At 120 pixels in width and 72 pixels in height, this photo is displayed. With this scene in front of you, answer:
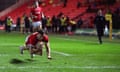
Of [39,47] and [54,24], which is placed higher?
[39,47]

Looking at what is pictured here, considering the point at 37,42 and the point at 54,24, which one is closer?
the point at 37,42

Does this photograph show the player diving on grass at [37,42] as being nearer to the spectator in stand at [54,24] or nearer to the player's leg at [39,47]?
the player's leg at [39,47]

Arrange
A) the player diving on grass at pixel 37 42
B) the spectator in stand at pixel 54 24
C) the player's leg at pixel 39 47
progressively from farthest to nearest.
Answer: the spectator in stand at pixel 54 24 < the player's leg at pixel 39 47 < the player diving on grass at pixel 37 42

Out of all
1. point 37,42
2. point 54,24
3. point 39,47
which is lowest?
point 54,24

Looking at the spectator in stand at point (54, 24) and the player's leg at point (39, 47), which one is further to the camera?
the spectator in stand at point (54, 24)

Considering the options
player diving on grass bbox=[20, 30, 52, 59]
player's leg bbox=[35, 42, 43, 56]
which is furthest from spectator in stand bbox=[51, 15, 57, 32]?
player's leg bbox=[35, 42, 43, 56]

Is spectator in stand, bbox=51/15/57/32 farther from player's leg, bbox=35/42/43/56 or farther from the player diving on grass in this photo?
player's leg, bbox=35/42/43/56

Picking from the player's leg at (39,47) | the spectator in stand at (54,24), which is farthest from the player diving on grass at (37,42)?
the spectator in stand at (54,24)

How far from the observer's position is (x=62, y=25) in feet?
150

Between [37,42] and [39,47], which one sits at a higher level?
[37,42]

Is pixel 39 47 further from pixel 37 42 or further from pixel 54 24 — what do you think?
pixel 54 24

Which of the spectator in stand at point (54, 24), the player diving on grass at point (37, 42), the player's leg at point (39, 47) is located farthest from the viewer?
the spectator in stand at point (54, 24)

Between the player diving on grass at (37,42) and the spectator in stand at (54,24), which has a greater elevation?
the player diving on grass at (37,42)

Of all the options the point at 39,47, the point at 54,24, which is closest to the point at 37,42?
the point at 39,47
